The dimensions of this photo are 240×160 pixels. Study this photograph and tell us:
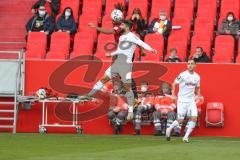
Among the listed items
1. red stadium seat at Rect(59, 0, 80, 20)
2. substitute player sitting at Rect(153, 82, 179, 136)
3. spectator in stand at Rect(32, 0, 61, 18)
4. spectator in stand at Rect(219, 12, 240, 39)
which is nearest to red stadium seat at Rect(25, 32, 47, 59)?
spectator in stand at Rect(32, 0, 61, 18)

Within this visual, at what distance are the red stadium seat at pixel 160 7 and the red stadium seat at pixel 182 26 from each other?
1.81 feet

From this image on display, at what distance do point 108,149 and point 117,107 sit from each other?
21.5 ft

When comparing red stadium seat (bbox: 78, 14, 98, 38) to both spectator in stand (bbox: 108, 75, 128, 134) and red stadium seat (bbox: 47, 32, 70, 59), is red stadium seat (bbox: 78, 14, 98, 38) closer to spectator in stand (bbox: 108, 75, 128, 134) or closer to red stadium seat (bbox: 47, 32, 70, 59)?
red stadium seat (bbox: 47, 32, 70, 59)

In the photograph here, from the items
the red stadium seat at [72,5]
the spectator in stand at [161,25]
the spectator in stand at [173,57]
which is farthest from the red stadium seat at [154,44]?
the red stadium seat at [72,5]

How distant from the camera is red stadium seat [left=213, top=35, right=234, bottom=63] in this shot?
23.9m

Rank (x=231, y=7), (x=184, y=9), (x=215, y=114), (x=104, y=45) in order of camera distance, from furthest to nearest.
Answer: (x=184, y=9) < (x=231, y=7) < (x=104, y=45) < (x=215, y=114)

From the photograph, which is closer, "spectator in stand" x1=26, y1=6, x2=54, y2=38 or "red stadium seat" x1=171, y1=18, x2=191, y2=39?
"red stadium seat" x1=171, y1=18, x2=191, y2=39

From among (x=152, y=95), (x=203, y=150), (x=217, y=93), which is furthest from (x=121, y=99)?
(x=203, y=150)

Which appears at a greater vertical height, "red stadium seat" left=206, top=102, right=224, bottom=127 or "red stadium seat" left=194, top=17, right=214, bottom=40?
"red stadium seat" left=194, top=17, right=214, bottom=40

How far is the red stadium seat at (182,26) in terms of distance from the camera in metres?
24.9

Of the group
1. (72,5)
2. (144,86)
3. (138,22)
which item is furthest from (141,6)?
(144,86)

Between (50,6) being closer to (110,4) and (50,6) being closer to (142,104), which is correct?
(110,4)

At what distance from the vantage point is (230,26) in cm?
2469

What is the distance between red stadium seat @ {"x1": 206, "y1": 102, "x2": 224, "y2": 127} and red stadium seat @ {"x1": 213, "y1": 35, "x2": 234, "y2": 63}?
1.45 metres
